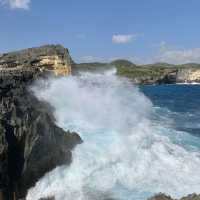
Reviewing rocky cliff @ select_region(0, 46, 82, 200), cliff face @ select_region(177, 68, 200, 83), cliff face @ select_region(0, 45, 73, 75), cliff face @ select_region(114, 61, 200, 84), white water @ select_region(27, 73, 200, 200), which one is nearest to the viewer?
rocky cliff @ select_region(0, 46, 82, 200)

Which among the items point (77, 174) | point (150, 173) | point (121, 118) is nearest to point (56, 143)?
point (77, 174)

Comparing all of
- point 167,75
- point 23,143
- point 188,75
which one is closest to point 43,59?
point 23,143

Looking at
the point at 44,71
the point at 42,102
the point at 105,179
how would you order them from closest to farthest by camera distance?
1. the point at 105,179
2. the point at 42,102
3. the point at 44,71

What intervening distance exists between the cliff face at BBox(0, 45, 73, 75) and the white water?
A: 173 cm

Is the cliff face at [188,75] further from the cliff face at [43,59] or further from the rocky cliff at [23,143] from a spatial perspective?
the rocky cliff at [23,143]

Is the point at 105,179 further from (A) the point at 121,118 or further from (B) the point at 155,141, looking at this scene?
(A) the point at 121,118

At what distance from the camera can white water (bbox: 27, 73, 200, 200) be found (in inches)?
679

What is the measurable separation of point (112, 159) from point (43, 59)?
487 inches

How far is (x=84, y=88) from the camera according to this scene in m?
30.5

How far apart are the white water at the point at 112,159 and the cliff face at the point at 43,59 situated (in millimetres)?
1733

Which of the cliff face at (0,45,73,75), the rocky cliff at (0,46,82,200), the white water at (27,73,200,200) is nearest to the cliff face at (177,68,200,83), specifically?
the cliff face at (0,45,73,75)

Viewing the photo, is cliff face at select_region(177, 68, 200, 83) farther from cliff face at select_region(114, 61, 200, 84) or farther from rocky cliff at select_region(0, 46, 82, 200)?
rocky cliff at select_region(0, 46, 82, 200)

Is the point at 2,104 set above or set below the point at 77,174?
above

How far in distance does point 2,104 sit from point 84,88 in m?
12.1
